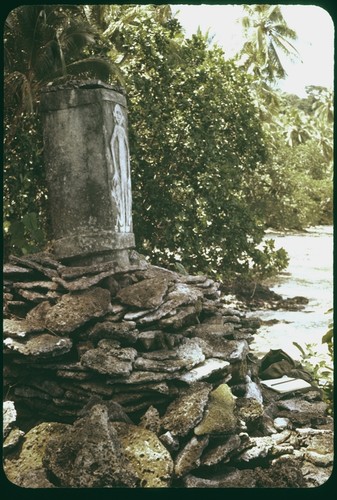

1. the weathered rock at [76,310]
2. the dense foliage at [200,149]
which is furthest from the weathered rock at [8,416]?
the dense foliage at [200,149]

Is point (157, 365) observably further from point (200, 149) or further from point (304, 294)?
point (200, 149)

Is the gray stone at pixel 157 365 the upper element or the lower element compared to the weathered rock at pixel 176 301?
lower

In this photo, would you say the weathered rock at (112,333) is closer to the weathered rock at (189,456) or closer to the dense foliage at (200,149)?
the weathered rock at (189,456)

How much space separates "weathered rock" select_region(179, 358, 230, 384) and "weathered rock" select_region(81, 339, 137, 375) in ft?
1.25

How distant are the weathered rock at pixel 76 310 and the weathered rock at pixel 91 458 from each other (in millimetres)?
706

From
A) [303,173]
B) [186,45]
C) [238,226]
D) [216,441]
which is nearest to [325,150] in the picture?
[303,173]

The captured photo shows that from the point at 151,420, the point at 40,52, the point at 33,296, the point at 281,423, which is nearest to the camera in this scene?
the point at 151,420

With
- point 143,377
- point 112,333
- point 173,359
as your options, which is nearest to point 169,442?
point 143,377

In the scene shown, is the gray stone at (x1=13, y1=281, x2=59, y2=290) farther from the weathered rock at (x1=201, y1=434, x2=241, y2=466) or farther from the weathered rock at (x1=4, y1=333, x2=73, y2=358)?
the weathered rock at (x1=201, y1=434, x2=241, y2=466)

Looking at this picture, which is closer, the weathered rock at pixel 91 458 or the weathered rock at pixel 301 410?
the weathered rock at pixel 91 458

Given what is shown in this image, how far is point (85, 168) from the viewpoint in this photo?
4.25m

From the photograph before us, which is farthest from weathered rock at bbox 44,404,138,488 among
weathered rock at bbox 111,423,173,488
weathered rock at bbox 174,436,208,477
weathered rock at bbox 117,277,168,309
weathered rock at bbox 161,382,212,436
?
weathered rock at bbox 117,277,168,309

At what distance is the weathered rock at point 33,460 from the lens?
3.28 m

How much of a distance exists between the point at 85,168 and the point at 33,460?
6.85 ft
